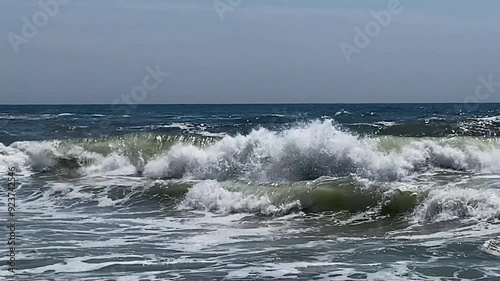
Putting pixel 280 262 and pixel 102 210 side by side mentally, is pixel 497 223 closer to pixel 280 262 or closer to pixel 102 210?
pixel 280 262

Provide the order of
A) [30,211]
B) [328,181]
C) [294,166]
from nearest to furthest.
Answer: [30,211] → [328,181] → [294,166]

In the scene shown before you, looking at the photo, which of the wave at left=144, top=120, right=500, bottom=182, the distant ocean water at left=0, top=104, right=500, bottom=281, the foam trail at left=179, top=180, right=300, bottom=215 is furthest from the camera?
the wave at left=144, top=120, right=500, bottom=182

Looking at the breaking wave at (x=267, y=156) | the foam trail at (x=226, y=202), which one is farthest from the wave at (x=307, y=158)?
the foam trail at (x=226, y=202)

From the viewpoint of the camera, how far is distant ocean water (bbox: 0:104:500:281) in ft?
28.8

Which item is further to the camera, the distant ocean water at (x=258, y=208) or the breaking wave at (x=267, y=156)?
the breaking wave at (x=267, y=156)

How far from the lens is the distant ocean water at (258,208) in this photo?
877 cm

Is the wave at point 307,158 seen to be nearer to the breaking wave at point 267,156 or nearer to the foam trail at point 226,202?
the breaking wave at point 267,156

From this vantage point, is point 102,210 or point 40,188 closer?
point 102,210

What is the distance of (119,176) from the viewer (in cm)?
2002

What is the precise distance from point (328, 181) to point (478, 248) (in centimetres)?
526

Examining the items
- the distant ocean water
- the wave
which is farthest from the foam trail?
the wave

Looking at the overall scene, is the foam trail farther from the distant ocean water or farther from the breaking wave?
the breaking wave

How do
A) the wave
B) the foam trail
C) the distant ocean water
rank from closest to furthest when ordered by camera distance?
the distant ocean water → the foam trail → the wave

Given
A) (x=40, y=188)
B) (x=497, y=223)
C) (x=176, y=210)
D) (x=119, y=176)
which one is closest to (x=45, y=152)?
→ (x=119, y=176)
